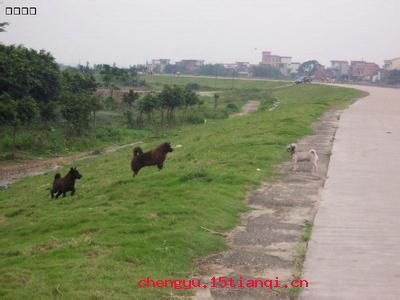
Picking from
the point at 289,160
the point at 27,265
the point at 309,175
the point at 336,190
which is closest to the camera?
the point at 27,265

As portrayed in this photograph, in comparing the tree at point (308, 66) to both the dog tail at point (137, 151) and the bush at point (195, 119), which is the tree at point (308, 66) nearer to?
Answer: the bush at point (195, 119)

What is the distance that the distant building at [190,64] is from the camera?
157 meters

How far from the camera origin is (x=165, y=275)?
5.71 metres

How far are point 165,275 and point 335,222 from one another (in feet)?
11.1

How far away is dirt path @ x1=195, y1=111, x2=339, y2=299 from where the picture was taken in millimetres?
5805

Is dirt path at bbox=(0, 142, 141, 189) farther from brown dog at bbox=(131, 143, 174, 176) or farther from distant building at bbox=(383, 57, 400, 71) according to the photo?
distant building at bbox=(383, 57, 400, 71)

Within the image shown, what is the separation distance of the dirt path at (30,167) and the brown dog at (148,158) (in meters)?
9.06

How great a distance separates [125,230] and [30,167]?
17.6 m

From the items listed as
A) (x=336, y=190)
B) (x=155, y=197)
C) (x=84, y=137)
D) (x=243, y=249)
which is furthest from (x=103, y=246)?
(x=84, y=137)

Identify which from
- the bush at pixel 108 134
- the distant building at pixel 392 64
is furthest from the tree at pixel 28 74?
the distant building at pixel 392 64

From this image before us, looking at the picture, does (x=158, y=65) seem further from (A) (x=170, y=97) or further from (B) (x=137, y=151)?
(B) (x=137, y=151)

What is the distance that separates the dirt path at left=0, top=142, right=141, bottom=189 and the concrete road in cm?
1347

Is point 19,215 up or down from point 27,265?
down

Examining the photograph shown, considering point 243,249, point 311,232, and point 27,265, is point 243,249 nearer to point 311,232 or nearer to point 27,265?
point 311,232
